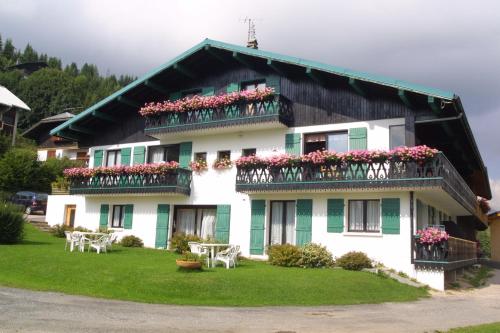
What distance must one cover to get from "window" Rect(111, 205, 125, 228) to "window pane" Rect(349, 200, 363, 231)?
12.0 meters

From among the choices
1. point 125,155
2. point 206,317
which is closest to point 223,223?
point 125,155

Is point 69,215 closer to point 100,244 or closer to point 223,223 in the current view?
point 100,244

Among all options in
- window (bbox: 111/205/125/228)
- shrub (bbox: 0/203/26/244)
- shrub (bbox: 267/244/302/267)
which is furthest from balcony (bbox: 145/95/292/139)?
shrub (bbox: 0/203/26/244)

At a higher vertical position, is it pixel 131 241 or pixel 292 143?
pixel 292 143

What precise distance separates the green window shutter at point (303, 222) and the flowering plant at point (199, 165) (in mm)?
5240

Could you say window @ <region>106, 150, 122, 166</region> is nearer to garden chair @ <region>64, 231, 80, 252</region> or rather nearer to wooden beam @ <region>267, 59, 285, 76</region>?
garden chair @ <region>64, 231, 80, 252</region>

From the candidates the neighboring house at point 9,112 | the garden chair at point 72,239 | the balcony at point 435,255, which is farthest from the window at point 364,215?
the neighboring house at point 9,112

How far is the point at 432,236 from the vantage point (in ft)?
56.1

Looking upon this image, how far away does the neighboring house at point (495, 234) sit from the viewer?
40.1 metres

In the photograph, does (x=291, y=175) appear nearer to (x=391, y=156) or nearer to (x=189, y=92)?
(x=391, y=156)

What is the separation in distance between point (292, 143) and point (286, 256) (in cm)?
530

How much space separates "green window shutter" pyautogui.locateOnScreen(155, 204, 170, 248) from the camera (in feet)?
Result: 76.8

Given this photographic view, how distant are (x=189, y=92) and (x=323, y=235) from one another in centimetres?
1035

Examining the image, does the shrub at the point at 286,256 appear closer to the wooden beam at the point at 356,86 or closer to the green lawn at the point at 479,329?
the wooden beam at the point at 356,86
